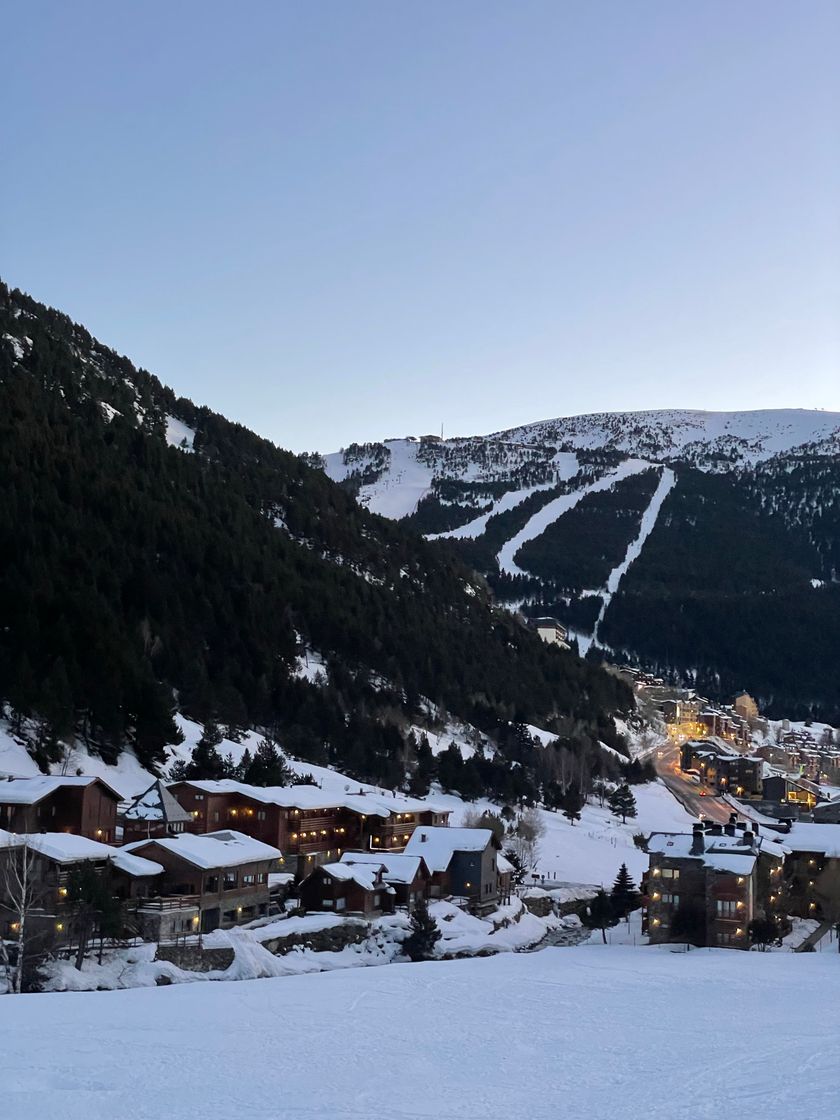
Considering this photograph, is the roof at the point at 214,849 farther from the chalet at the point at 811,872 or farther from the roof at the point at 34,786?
the chalet at the point at 811,872

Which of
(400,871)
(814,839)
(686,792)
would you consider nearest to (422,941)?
(400,871)

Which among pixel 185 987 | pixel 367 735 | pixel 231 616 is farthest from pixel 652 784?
pixel 185 987

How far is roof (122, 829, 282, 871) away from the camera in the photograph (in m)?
50.1

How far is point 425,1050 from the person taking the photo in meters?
27.2

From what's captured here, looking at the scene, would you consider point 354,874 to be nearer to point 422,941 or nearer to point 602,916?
point 422,941

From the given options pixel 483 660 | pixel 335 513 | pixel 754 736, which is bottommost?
pixel 754 736

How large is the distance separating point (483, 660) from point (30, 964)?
9406 centimetres

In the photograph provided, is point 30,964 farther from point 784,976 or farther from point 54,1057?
point 784,976

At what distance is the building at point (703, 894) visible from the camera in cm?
5734

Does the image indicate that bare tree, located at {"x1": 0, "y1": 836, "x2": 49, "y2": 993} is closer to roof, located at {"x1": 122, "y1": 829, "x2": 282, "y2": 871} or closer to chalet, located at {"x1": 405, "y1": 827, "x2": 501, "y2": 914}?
roof, located at {"x1": 122, "y1": 829, "x2": 282, "y2": 871}

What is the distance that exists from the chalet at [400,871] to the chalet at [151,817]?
961cm

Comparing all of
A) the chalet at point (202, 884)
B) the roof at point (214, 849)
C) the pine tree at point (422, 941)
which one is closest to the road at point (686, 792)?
the pine tree at point (422, 941)

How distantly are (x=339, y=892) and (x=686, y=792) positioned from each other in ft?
228

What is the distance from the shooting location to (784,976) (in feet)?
143
